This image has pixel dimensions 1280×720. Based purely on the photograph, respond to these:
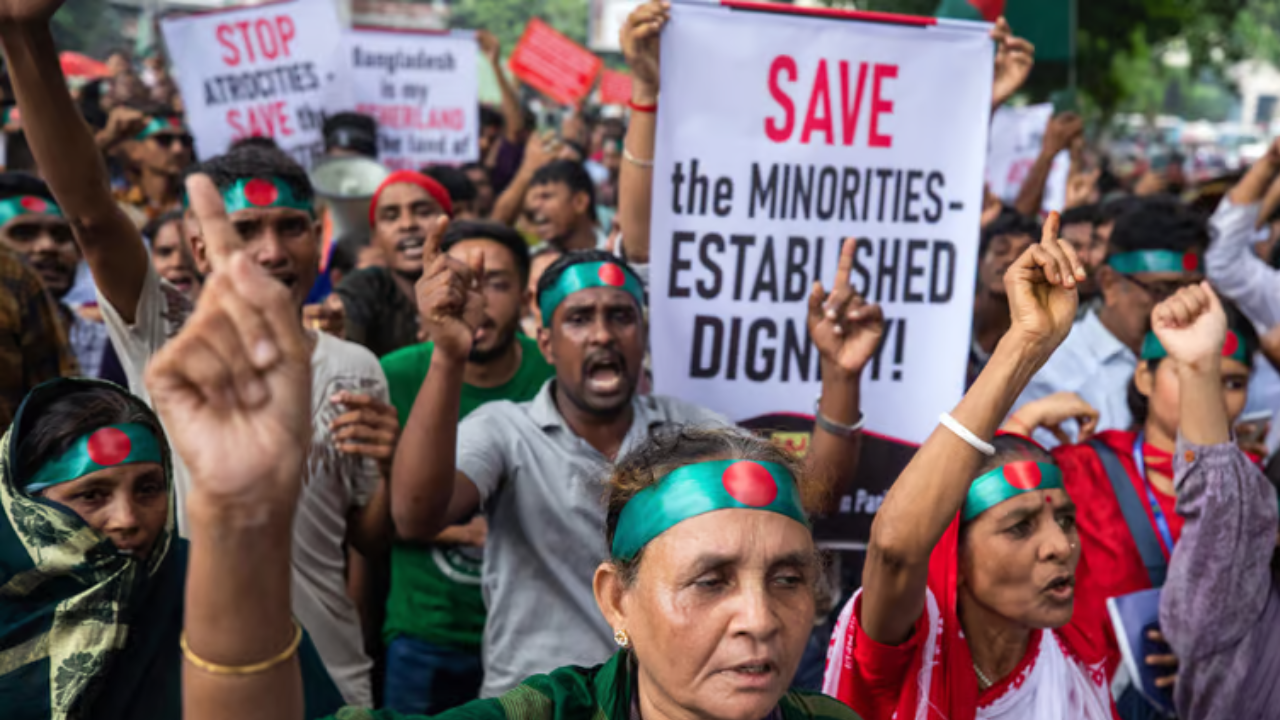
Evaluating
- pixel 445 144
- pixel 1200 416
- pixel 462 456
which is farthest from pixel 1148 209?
pixel 445 144

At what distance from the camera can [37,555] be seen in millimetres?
2373

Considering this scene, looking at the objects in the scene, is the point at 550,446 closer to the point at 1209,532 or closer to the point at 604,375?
the point at 604,375

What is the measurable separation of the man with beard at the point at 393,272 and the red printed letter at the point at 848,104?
1697 mm

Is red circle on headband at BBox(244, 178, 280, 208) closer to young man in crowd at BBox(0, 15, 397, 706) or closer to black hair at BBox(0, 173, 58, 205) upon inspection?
young man in crowd at BBox(0, 15, 397, 706)

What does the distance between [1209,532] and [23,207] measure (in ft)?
13.2

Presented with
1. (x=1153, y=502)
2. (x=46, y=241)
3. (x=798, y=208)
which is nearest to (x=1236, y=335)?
(x=1153, y=502)

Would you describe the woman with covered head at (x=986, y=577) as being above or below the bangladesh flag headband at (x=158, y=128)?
below

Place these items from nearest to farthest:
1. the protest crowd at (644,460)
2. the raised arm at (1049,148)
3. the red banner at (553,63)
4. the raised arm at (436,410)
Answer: the protest crowd at (644,460), the raised arm at (436,410), the raised arm at (1049,148), the red banner at (553,63)

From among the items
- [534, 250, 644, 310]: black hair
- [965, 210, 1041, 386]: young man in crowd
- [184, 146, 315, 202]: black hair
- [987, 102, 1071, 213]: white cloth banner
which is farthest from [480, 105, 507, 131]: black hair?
[534, 250, 644, 310]: black hair

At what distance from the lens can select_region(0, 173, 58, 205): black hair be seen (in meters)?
4.64

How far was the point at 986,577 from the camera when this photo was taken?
278 cm

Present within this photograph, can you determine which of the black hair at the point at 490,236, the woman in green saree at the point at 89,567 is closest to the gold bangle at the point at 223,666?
the woman in green saree at the point at 89,567

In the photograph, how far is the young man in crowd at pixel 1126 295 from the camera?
461 cm

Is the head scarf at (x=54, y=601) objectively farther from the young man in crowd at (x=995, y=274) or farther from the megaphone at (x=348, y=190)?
the megaphone at (x=348, y=190)
